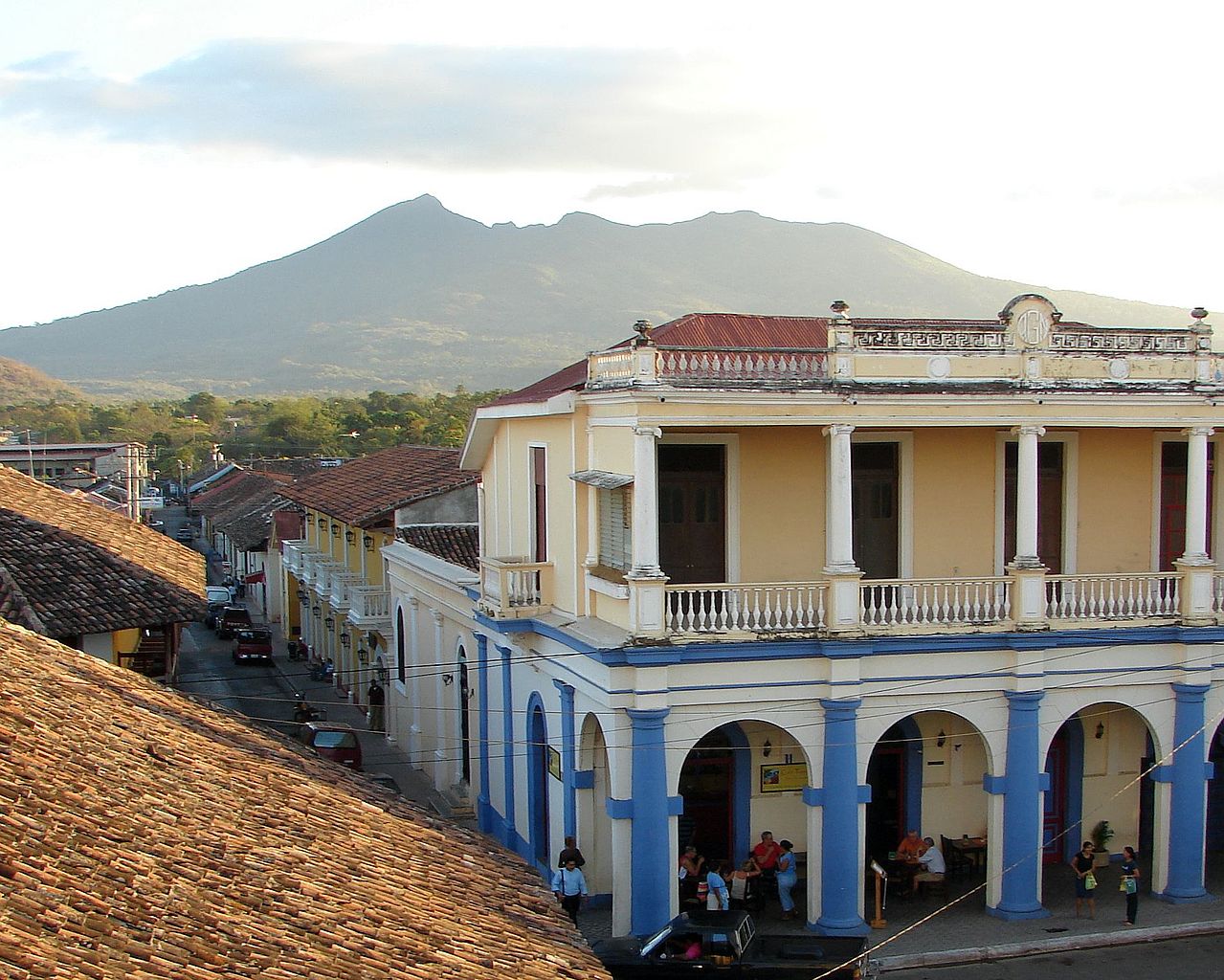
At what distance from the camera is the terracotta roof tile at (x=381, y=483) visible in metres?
30.7

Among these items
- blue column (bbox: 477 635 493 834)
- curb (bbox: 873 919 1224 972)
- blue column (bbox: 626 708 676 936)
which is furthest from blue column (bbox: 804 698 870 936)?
blue column (bbox: 477 635 493 834)

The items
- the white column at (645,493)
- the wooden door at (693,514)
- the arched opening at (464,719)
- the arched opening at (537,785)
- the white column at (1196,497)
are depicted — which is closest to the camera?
the white column at (645,493)

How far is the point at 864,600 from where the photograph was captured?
19.2 metres

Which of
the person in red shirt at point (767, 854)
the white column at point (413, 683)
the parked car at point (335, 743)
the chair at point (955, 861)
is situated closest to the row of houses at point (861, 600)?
the chair at point (955, 861)

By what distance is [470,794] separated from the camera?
81.8 feet

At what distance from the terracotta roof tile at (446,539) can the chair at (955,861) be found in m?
12.2

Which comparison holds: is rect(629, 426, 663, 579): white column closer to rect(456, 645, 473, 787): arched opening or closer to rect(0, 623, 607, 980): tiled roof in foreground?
rect(0, 623, 607, 980): tiled roof in foreground

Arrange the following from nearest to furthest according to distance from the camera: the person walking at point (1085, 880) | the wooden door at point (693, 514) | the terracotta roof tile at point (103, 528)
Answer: the person walking at point (1085, 880) → the wooden door at point (693, 514) → the terracotta roof tile at point (103, 528)

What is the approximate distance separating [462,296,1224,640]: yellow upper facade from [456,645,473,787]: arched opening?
419 cm

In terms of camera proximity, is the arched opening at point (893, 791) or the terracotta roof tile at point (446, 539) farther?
the terracotta roof tile at point (446, 539)

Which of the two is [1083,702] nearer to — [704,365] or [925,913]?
[925,913]

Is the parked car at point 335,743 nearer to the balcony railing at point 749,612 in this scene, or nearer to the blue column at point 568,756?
the blue column at point 568,756

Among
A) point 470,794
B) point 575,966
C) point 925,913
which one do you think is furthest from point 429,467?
point 575,966

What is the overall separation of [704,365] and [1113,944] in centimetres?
902
